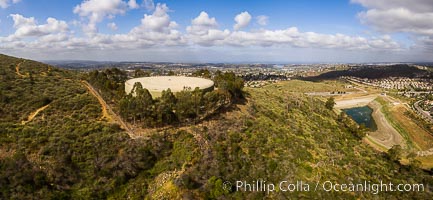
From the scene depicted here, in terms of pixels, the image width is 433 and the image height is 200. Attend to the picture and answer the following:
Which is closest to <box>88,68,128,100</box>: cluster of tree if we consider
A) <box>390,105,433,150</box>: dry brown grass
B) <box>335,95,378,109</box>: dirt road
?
<box>390,105,433,150</box>: dry brown grass

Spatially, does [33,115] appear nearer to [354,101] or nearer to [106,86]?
[106,86]

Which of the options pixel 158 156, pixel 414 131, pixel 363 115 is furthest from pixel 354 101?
pixel 158 156

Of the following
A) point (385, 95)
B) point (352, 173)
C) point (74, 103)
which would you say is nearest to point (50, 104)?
point (74, 103)

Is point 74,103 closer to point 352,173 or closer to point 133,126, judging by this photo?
point 133,126

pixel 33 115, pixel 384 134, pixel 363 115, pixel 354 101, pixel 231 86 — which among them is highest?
pixel 231 86

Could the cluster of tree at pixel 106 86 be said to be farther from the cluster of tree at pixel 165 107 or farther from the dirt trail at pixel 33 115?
the dirt trail at pixel 33 115

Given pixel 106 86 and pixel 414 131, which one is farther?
pixel 414 131

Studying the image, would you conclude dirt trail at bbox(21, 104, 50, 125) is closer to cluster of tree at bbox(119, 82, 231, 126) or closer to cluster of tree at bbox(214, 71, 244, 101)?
cluster of tree at bbox(119, 82, 231, 126)
